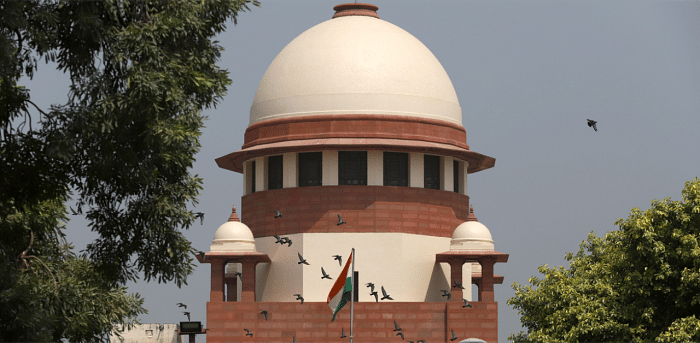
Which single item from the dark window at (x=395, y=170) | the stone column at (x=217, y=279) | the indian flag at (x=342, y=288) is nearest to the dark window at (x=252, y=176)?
the stone column at (x=217, y=279)

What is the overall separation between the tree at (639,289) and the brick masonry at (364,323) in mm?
2166

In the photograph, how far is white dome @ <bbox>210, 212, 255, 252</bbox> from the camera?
33938 mm

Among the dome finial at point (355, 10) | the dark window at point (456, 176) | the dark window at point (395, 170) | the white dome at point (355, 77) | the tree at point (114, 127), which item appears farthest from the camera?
the dome finial at point (355, 10)

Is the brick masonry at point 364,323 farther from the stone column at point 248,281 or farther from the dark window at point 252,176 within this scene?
the dark window at point 252,176

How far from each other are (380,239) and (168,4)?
56.2 feet

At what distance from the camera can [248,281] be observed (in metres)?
33.8

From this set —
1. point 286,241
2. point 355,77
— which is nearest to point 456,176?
point 355,77

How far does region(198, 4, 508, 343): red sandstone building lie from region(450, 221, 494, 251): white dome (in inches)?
1.6

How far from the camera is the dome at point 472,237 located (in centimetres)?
3372

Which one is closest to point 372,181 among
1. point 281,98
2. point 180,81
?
point 281,98

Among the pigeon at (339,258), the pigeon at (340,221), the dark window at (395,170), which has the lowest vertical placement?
the pigeon at (339,258)

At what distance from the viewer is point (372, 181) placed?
34625mm

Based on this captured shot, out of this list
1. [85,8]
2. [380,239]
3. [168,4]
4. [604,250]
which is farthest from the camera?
[380,239]

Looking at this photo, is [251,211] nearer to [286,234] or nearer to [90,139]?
[286,234]
